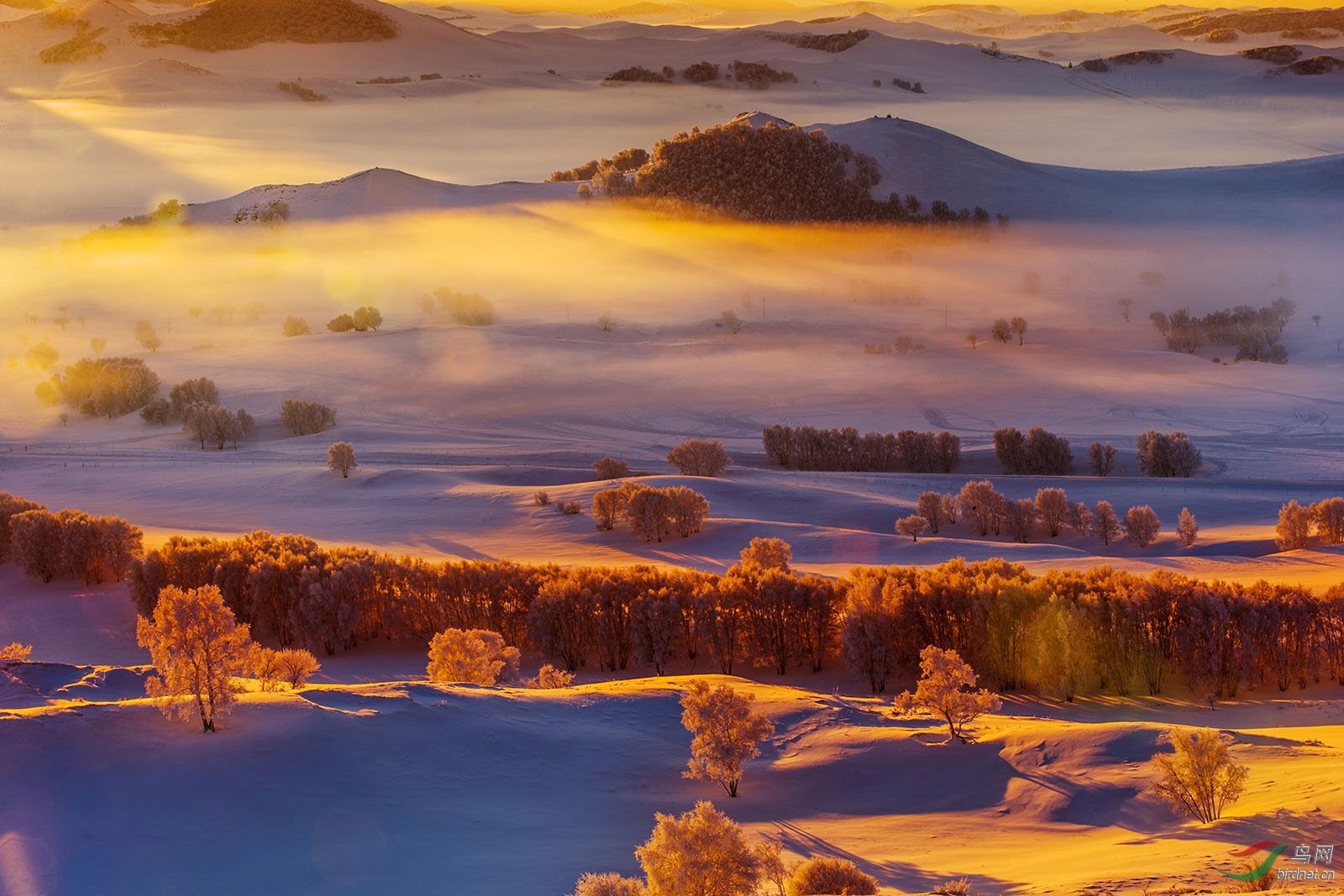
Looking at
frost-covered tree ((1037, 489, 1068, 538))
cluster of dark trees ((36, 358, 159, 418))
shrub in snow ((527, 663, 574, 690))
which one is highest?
cluster of dark trees ((36, 358, 159, 418))

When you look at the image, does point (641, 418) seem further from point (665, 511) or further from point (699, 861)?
point (699, 861)

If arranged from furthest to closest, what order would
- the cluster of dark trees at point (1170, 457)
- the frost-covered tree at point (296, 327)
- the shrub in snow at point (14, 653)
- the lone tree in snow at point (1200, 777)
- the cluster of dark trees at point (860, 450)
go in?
the frost-covered tree at point (296, 327), the cluster of dark trees at point (860, 450), the cluster of dark trees at point (1170, 457), the shrub in snow at point (14, 653), the lone tree in snow at point (1200, 777)

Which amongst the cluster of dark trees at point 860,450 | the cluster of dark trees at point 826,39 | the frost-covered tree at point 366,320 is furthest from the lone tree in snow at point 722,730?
the cluster of dark trees at point 826,39

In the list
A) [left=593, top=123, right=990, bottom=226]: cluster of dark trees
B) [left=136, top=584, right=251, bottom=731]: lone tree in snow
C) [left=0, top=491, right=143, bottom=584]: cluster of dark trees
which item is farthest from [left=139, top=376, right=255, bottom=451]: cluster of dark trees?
[left=593, top=123, right=990, bottom=226]: cluster of dark trees

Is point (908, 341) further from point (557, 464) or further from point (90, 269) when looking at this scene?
point (90, 269)

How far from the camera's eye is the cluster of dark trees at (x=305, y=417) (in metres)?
55.1

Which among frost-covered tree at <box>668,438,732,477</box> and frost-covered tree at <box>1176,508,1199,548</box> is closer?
frost-covered tree at <box>1176,508,1199,548</box>

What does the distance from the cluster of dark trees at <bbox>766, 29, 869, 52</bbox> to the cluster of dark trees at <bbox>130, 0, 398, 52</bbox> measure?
5582 centimetres

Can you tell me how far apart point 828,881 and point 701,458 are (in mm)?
32329

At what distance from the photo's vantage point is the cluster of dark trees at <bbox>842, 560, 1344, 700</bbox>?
20.8 metres

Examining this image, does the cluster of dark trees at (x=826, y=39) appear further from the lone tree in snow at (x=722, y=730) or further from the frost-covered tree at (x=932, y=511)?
the lone tree in snow at (x=722, y=730)

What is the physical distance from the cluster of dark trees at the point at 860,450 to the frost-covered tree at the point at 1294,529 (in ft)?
51.1

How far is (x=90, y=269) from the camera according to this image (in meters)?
105

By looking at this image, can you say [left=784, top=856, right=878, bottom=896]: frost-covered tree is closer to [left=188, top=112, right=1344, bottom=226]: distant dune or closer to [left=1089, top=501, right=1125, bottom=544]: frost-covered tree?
[left=1089, top=501, right=1125, bottom=544]: frost-covered tree
